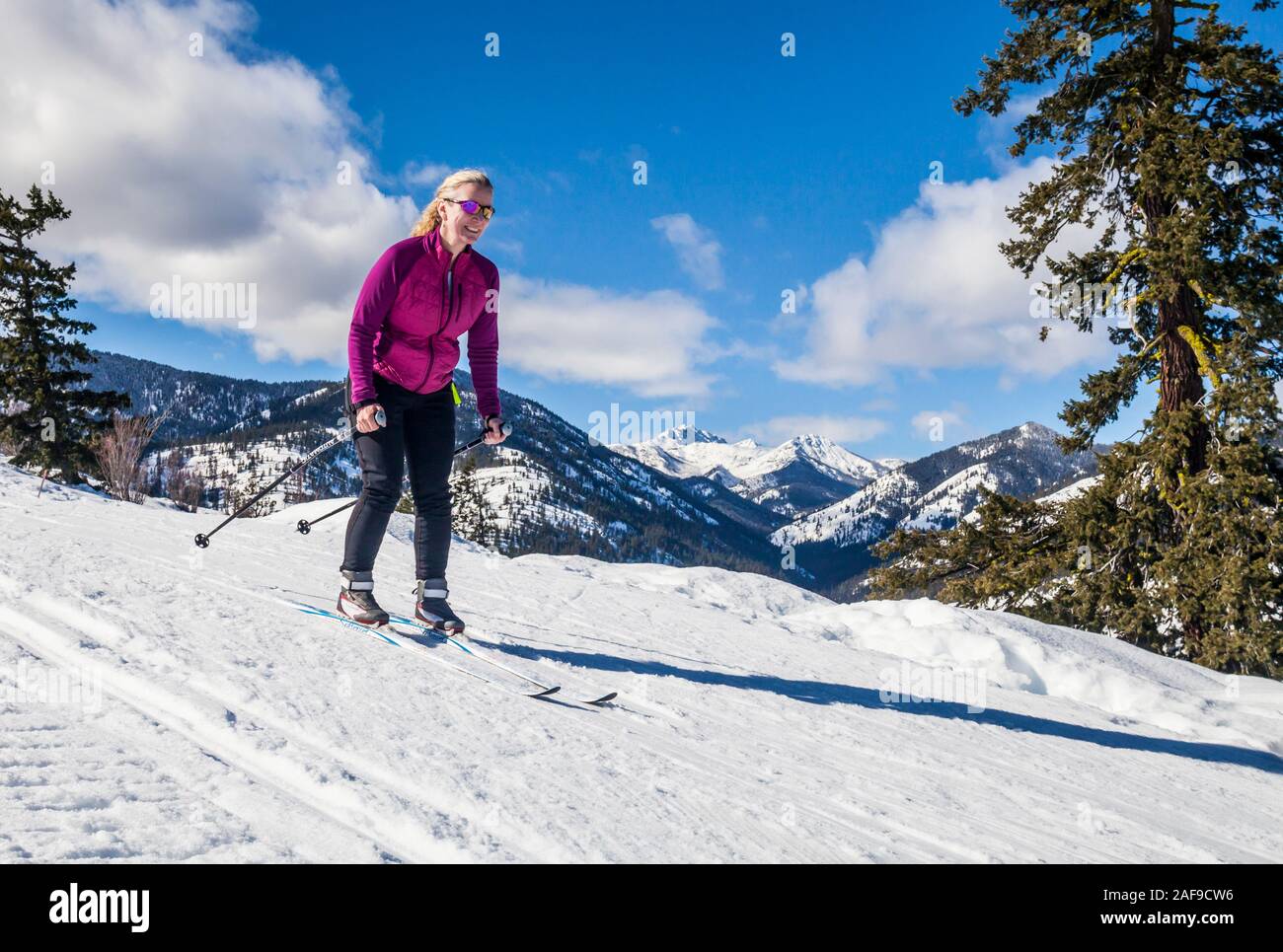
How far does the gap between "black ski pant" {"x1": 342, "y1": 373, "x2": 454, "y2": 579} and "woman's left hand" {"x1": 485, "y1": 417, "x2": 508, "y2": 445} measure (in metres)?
0.25

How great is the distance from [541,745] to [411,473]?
84.9 inches

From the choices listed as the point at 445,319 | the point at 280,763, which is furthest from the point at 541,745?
the point at 445,319

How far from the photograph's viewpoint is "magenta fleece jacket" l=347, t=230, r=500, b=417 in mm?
3836

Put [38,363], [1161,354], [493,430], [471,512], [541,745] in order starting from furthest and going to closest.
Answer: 1. [471,512]
2. [38,363]
3. [1161,354]
4. [493,430]
5. [541,745]

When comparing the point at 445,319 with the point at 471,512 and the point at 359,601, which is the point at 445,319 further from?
the point at 471,512

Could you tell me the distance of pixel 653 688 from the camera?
3.69 m

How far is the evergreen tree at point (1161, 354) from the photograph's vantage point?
9.08 m

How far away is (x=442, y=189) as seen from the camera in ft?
13.1

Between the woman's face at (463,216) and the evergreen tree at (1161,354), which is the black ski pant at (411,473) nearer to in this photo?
the woman's face at (463,216)

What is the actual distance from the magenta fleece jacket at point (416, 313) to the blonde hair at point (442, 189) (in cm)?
8

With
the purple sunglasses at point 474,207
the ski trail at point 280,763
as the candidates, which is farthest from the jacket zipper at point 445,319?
the ski trail at point 280,763

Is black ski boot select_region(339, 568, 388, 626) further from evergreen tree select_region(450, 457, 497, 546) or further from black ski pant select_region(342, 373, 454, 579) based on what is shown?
evergreen tree select_region(450, 457, 497, 546)
